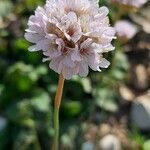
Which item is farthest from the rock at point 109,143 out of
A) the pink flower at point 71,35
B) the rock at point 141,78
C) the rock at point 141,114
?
the pink flower at point 71,35

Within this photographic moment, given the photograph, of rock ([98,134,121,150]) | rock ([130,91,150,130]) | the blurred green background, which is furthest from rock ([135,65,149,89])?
rock ([98,134,121,150])

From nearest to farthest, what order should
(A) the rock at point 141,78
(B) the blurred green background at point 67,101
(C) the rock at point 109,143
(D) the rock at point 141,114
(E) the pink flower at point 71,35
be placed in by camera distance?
(E) the pink flower at point 71,35 → (B) the blurred green background at point 67,101 → (C) the rock at point 109,143 → (D) the rock at point 141,114 → (A) the rock at point 141,78

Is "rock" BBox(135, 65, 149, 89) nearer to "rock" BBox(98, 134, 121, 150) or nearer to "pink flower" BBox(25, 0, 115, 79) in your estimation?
"rock" BBox(98, 134, 121, 150)

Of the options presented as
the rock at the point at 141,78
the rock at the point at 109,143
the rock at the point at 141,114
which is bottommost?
the rock at the point at 141,78

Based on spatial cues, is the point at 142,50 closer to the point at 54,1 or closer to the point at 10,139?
the point at 10,139

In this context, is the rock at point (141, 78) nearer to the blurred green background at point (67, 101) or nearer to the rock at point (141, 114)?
the blurred green background at point (67, 101)

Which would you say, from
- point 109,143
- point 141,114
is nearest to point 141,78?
point 141,114
